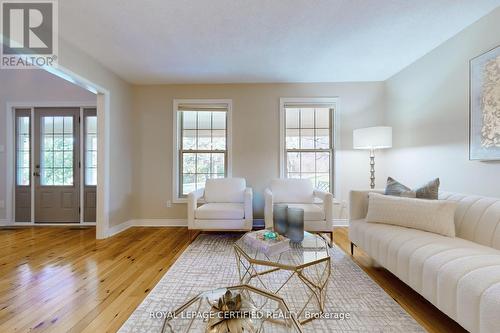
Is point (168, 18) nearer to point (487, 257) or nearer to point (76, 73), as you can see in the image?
point (76, 73)

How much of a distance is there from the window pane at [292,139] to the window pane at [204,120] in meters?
1.39

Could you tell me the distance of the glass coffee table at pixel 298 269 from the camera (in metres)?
1.42

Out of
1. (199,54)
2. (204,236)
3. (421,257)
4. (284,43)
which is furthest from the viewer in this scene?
(204,236)

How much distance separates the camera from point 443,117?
2.58 metres

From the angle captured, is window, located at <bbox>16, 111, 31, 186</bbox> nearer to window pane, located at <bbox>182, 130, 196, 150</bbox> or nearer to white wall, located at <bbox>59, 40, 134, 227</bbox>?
white wall, located at <bbox>59, 40, 134, 227</bbox>

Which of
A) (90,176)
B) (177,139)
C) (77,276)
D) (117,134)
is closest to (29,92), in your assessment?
(90,176)

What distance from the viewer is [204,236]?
3.26 meters

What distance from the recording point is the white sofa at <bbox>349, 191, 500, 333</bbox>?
110cm

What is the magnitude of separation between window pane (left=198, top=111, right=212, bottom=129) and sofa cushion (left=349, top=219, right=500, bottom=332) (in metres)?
3.04

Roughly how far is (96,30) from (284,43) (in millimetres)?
2013

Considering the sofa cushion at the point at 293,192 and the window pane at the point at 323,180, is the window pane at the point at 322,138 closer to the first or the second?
the window pane at the point at 323,180

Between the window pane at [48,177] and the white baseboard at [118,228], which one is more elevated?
the window pane at [48,177]

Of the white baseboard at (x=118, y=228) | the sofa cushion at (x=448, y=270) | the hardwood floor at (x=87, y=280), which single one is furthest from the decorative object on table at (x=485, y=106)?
the white baseboard at (x=118, y=228)

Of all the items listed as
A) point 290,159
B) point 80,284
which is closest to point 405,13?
point 290,159
